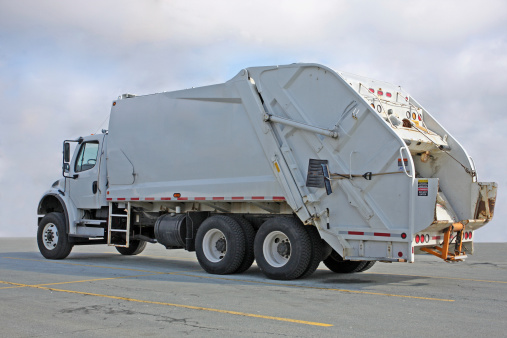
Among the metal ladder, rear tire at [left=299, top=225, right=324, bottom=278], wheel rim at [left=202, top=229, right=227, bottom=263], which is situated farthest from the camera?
the metal ladder

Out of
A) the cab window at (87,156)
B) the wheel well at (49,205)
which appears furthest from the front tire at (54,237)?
the cab window at (87,156)

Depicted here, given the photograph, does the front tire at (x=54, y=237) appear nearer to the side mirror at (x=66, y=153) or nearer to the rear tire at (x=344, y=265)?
the side mirror at (x=66, y=153)

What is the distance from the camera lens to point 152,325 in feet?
22.2

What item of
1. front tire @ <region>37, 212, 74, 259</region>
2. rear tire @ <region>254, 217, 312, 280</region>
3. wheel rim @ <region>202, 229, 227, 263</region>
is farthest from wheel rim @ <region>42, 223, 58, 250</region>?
rear tire @ <region>254, 217, 312, 280</region>

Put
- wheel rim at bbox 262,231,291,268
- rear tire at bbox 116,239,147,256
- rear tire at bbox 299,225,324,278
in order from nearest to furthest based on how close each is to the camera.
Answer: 1. rear tire at bbox 299,225,324,278
2. wheel rim at bbox 262,231,291,268
3. rear tire at bbox 116,239,147,256

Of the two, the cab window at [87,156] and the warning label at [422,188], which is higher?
the cab window at [87,156]

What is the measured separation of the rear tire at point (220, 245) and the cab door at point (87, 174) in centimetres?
373

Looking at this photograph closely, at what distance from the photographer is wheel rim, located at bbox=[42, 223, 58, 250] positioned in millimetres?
14977

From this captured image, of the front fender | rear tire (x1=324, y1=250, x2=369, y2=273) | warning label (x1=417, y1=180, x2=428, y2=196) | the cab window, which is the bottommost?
rear tire (x1=324, y1=250, x2=369, y2=273)

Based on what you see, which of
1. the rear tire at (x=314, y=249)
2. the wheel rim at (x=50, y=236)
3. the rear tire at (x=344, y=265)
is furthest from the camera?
the wheel rim at (x=50, y=236)

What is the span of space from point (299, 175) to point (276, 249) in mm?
1404

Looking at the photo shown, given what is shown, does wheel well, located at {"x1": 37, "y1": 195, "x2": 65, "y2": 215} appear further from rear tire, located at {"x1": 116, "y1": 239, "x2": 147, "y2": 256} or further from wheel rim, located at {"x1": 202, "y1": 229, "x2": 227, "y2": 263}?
wheel rim, located at {"x1": 202, "y1": 229, "x2": 227, "y2": 263}

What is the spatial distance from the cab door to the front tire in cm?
61

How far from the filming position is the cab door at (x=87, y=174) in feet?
47.9
